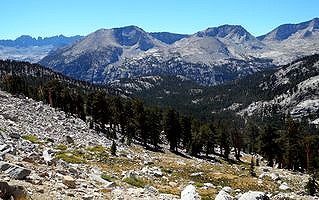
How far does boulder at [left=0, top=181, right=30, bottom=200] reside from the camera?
16322mm

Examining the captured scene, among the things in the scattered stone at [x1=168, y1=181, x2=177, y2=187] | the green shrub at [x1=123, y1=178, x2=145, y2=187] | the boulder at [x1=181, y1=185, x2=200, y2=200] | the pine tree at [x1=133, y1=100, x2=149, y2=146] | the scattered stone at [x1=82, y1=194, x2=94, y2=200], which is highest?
the scattered stone at [x1=82, y1=194, x2=94, y2=200]

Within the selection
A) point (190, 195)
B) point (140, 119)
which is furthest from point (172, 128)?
point (190, 195)

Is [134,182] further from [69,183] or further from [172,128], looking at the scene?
[172,128]

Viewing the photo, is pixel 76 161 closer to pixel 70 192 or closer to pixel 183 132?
pixel 70 192

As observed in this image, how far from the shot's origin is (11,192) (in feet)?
54.4

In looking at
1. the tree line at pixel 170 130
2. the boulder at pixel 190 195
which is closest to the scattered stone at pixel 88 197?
the boulder at pixel 190 195

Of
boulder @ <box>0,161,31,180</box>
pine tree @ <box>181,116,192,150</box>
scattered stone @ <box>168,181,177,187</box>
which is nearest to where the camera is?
boulder @ <box>0,161,31,180</box>

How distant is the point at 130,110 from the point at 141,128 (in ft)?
36.6

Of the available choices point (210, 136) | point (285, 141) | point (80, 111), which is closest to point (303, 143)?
point (285, 141)

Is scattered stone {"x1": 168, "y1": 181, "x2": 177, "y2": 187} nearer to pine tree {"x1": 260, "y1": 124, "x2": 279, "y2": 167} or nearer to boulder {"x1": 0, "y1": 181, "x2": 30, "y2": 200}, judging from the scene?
boulder {"x1": 0, "y1": 181, "x2": 30, "y2": 200}

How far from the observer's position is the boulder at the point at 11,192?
16322 millimetres

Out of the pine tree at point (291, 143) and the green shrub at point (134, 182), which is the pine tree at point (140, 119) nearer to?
the pine tree at point (291, 143)

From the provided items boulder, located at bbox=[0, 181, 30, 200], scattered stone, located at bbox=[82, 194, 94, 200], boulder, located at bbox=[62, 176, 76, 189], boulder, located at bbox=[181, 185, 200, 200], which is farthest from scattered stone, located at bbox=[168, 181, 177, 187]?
boulder, located at bbox=[0, 181, 30, 200]

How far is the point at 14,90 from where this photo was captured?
122 m
